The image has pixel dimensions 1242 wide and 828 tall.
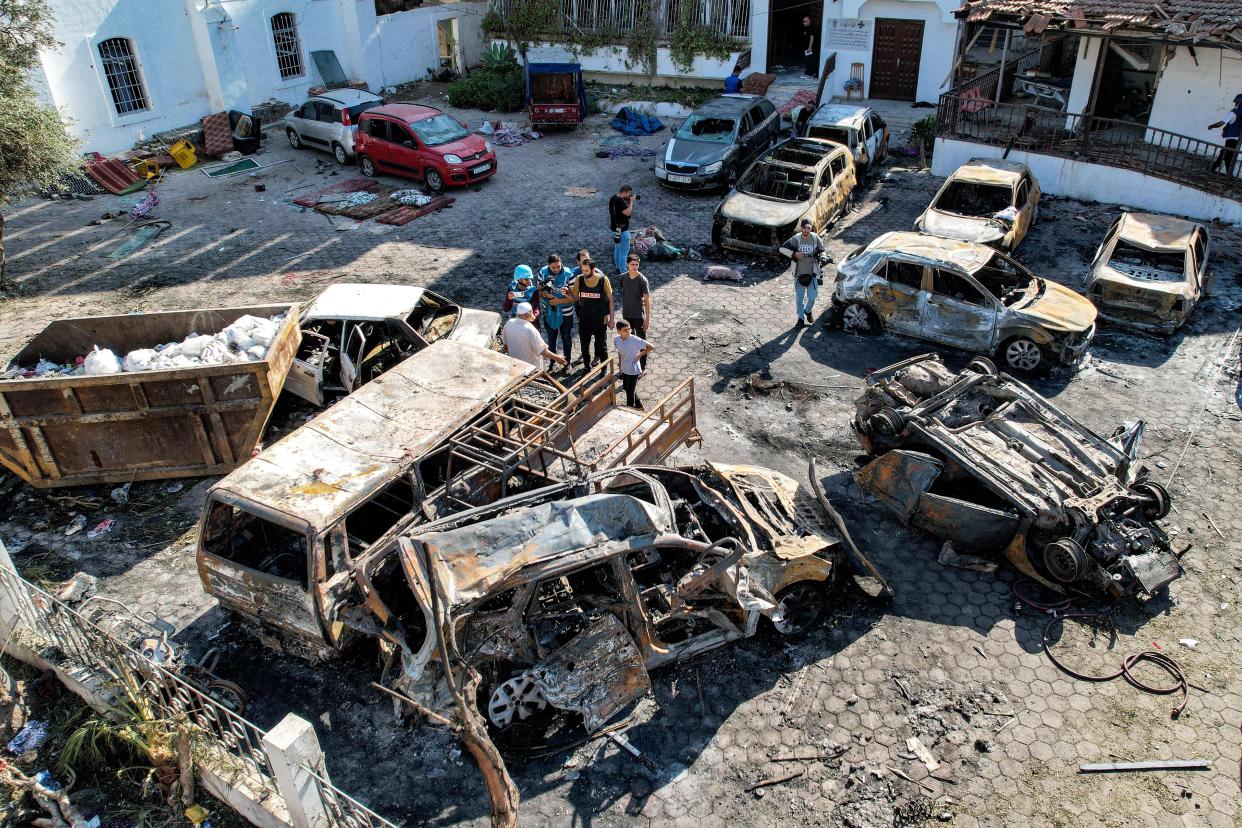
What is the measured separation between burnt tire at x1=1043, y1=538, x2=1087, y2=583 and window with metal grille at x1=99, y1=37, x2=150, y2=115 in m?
21.7

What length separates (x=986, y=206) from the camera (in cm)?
1512

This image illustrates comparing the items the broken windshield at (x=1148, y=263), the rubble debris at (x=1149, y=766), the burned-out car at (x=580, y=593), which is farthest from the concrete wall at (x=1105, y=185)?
the burned-out car at (x=580, y=593)

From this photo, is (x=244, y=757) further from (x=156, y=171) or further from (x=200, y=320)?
(x=156, y=171)

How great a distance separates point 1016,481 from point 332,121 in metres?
17.6

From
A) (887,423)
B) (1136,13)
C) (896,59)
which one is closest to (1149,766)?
(887,423)

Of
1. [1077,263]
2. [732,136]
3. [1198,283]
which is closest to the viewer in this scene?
[1198,283]

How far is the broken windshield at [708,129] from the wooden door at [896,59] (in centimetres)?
693

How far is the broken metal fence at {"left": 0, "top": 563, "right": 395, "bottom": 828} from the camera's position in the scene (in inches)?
232

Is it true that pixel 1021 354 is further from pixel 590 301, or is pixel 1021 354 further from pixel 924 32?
pixel 924 32

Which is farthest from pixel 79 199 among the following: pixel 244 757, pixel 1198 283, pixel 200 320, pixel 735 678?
pixel 1198 283

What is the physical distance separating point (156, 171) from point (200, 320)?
1119 centimetres

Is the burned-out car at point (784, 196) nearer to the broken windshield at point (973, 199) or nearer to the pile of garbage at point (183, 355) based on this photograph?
the broken windshield at point (973, 199)

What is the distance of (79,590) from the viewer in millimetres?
8078

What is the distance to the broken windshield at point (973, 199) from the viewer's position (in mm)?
15016
